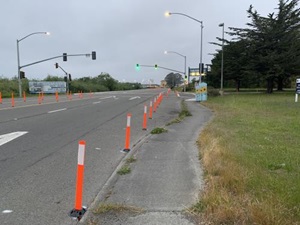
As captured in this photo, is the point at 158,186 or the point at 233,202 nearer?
the point at 233,202

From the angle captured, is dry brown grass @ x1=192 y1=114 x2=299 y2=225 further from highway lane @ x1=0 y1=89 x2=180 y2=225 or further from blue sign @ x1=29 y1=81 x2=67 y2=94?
blue sign @ x1=29 y1=81 x2=67 y2=94

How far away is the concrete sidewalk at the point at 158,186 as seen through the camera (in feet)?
14.1

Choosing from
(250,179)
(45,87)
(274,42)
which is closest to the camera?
(250,179)

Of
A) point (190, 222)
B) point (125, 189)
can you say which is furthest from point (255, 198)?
point (125, 189)

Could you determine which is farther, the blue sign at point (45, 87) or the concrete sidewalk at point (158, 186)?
the blue sign at point (45, 87)

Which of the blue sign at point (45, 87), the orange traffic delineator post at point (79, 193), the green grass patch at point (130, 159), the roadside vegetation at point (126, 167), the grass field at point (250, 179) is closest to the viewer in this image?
the grass field at point (250, 179)

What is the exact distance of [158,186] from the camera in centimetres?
553

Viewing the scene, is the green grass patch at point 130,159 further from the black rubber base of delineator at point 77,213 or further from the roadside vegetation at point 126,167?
the black rubber base of delineator at point 77,213

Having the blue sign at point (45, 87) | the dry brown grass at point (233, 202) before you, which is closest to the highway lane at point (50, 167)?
the dry brown grass at point (233, 202)

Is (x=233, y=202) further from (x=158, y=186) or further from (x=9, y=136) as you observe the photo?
(x=9, y=136)

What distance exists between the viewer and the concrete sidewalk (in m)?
4.30

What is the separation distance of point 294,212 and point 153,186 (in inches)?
89.0

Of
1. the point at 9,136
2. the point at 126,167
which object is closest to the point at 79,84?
the point at 9,136

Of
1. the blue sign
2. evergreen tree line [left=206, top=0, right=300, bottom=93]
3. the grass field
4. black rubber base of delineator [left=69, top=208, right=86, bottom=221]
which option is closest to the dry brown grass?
the grass field
